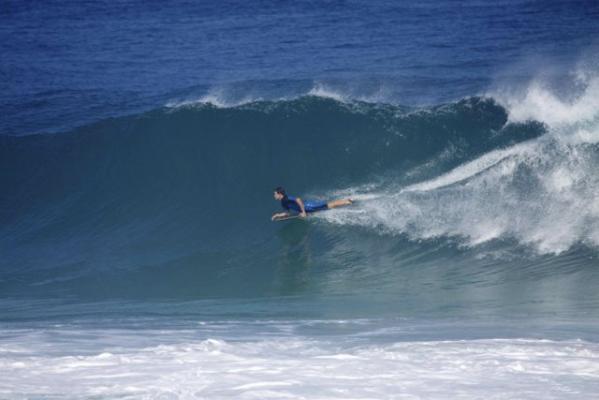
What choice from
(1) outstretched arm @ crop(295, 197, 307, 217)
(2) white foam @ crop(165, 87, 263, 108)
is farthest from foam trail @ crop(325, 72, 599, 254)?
(2) white foam @ crop(165, 87, 263, 108)

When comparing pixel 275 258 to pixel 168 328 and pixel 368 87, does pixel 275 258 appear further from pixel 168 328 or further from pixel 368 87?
pixel 368 87

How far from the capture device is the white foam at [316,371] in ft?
22.8

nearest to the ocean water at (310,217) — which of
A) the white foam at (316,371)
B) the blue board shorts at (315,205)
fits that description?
the white foam at (316,371)

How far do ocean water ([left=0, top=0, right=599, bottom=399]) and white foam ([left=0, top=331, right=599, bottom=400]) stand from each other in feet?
0.11

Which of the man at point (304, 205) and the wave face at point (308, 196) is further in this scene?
the man at point (304, 205)

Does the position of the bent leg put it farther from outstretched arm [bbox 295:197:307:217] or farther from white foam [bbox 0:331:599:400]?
white foam [bbox 0:331:599:400]

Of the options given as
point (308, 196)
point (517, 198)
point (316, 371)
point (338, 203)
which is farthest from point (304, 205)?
point (316, 371)

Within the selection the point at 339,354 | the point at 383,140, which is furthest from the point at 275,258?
the point at 339,354

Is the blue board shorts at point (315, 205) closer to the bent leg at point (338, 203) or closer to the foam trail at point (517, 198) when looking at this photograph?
the bent leg at point (338, 203)

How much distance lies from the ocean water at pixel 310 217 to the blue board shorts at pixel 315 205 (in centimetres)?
15

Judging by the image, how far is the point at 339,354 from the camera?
321 inches

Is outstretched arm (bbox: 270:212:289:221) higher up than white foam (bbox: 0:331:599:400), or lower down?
higher up

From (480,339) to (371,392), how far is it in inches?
81.8

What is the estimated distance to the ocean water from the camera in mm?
7848
